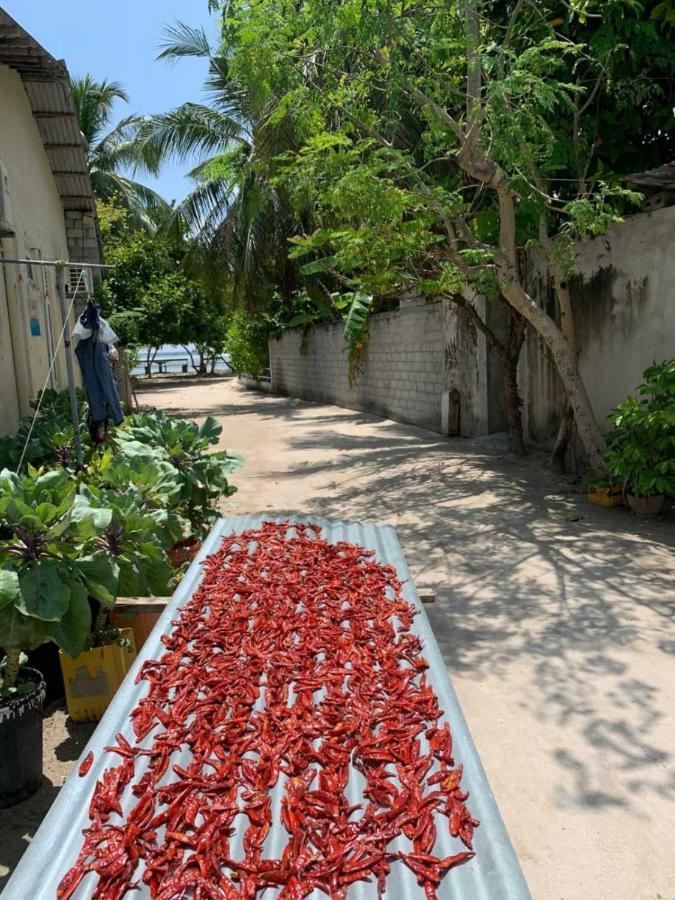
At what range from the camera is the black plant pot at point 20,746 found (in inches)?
112

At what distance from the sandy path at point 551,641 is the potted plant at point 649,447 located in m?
0.27

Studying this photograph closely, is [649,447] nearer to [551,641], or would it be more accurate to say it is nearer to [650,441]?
[650,441]

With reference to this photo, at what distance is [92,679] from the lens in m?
3.55

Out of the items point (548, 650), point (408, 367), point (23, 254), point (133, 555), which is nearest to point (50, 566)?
point (133, 555)

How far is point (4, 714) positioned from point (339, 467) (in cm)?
743

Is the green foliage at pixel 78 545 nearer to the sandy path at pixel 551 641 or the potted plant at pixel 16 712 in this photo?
the potted plant at pixel 16 712

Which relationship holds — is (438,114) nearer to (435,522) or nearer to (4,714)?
(435,522)

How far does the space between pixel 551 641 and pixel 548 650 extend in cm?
12

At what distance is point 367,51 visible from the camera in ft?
23.3

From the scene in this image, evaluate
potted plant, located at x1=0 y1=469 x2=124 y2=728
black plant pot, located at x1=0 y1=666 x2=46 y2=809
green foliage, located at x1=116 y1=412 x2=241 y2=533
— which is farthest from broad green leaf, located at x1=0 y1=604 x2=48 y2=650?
green foliage, located at x1=116 y1=412 x2=241 y2=533

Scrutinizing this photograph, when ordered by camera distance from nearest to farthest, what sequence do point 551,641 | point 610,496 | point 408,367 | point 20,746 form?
point 20,746
point 551,641
point 610,496
point 408,367

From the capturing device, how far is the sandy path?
2576 millimetres

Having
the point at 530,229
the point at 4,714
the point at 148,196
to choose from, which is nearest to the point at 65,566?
the point at 4,714

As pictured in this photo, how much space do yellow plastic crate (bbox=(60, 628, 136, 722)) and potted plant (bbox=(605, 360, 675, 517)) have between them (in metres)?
4.73
